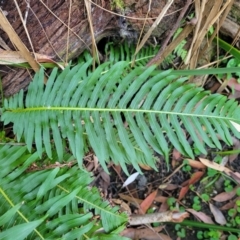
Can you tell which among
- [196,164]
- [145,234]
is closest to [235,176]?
[196,164]

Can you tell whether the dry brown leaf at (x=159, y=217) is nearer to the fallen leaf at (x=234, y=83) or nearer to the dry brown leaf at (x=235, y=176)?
the dry brown leaf at (x=235, y=176)

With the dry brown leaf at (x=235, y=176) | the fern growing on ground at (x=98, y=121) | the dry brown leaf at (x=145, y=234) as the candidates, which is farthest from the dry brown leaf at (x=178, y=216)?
the fern growing on ground at (x=98, y=121)

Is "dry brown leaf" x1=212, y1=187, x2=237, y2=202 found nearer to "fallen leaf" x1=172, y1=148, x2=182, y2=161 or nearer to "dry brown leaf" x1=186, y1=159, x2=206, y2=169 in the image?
"dry brown leaf" x1=186, y1=159, x2=206, y2=169

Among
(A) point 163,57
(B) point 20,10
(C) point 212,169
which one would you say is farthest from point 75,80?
(C) point 212,169

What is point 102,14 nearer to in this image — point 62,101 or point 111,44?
point 111,44

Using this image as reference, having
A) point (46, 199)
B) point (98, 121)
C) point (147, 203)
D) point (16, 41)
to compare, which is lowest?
point (147, 203)

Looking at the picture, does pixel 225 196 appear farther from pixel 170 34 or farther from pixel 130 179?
pixel 170 34
